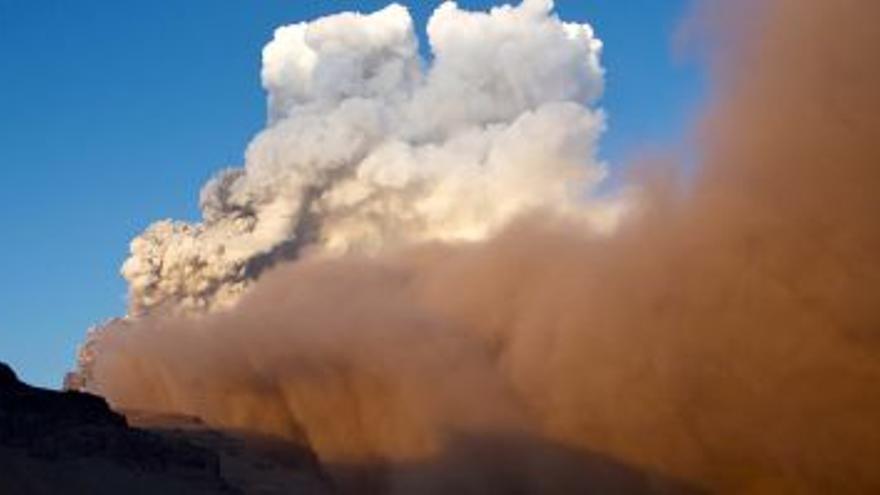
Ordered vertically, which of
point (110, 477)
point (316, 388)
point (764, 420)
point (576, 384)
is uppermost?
point (316, 388)

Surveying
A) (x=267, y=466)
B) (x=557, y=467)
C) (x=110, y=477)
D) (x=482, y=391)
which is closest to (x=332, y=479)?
(x=267, y=466)

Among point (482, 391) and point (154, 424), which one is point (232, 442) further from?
point (482, 391)

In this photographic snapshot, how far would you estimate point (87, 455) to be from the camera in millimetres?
65438

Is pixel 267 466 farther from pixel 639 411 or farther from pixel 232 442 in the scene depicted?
pixel 639 411

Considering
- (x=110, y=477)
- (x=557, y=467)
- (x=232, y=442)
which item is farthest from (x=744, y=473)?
(x=232, y=442)

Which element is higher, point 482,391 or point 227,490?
point 482,391

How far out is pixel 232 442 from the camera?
93625 mm

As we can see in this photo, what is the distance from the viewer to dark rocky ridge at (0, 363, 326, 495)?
2357 inches

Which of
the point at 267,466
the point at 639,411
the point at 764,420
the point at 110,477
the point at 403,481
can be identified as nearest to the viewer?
the point at 110,477

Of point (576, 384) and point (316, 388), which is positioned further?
point (316, 388)

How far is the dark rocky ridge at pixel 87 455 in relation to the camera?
59.9 metres

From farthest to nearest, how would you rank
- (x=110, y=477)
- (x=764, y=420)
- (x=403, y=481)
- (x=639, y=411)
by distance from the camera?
1. (x=403, y=481)
2. (x=639, y=411)
3. (x=764, y=420)
4. (x=110, y=477)

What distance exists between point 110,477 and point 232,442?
3051cm

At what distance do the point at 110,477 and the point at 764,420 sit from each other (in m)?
31.7
